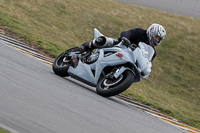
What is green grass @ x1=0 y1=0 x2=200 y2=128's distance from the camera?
498 inches

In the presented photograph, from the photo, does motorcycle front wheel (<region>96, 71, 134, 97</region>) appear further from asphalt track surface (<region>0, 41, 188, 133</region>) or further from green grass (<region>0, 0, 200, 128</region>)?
green grass (<region>0, 0, 200, 128</region>)

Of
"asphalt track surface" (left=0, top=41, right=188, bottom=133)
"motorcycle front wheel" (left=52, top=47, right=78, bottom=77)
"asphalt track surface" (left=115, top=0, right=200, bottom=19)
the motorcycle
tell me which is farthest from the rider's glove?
"asphalt track surface" (left=115, top=0, right=200, bottom=19)

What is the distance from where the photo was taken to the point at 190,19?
22.7 meters

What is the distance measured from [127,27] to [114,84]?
13618 mm

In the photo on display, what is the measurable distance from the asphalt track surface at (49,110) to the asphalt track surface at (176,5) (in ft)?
59.1

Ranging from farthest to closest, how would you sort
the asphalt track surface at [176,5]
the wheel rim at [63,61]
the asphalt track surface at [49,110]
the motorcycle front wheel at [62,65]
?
the asphalt track surface at [176,5] < the wheel rim at [63,61] < the motorcycle front wheel at [62,65] < the asphalt track surface at [49,110]

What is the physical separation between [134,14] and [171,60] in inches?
227

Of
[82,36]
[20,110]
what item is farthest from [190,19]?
[20,110]

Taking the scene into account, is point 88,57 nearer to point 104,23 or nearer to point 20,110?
point 20,110

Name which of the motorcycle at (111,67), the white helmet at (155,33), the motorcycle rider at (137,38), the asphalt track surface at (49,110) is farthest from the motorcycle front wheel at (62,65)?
the white helmet at (155,33)

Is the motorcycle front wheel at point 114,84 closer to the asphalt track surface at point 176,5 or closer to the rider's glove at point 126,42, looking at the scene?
the rider's glove at point 126,42

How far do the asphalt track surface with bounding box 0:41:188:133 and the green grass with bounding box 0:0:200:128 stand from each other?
3.92 metres

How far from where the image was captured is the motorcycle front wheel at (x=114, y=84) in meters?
6.75

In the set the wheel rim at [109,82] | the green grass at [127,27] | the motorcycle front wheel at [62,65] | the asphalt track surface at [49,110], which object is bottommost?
the green grass at [127,27]
